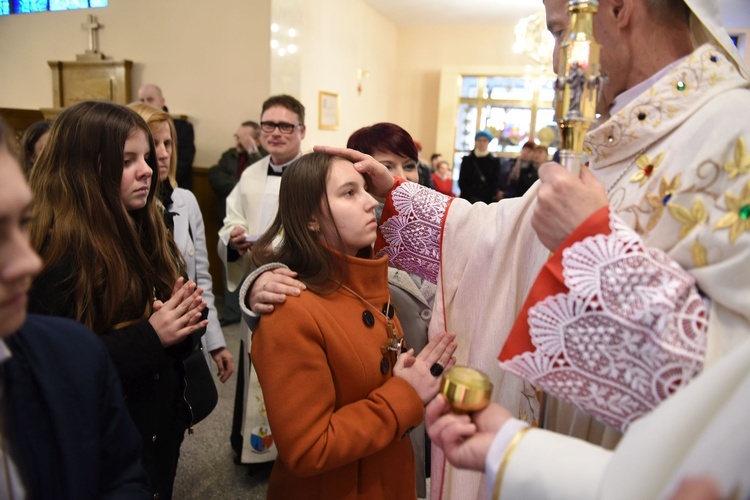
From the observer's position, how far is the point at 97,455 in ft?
3.06

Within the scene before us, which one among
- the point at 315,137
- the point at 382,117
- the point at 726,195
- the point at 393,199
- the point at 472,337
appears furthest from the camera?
the point at 382,117

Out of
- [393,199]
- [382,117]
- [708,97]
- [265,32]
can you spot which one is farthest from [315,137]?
[708,97]

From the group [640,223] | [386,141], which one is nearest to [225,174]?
[386,141]

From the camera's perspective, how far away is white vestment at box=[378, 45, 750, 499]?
0.87m

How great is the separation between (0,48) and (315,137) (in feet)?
14.3

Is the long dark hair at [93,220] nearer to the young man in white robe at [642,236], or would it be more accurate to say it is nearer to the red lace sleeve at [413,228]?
the young man in white robe at [642,236]

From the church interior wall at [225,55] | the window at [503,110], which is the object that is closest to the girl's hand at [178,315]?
the church interior wall at [225,55]

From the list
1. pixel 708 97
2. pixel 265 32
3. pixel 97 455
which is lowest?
pixel 97 455

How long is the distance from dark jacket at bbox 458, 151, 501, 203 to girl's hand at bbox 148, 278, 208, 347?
16.0 ft

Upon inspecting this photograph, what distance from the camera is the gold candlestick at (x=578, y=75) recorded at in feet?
3.00

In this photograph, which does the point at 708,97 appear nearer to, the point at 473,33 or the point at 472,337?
the point at 472,337

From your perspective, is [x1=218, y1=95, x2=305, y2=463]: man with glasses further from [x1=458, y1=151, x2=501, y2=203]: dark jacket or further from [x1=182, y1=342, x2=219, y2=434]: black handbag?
[x1=458, y1=151, x2=501, y2=203]: dark jacket

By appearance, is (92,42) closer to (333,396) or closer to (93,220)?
(93,220)

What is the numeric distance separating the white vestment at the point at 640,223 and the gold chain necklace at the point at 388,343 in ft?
0.43
